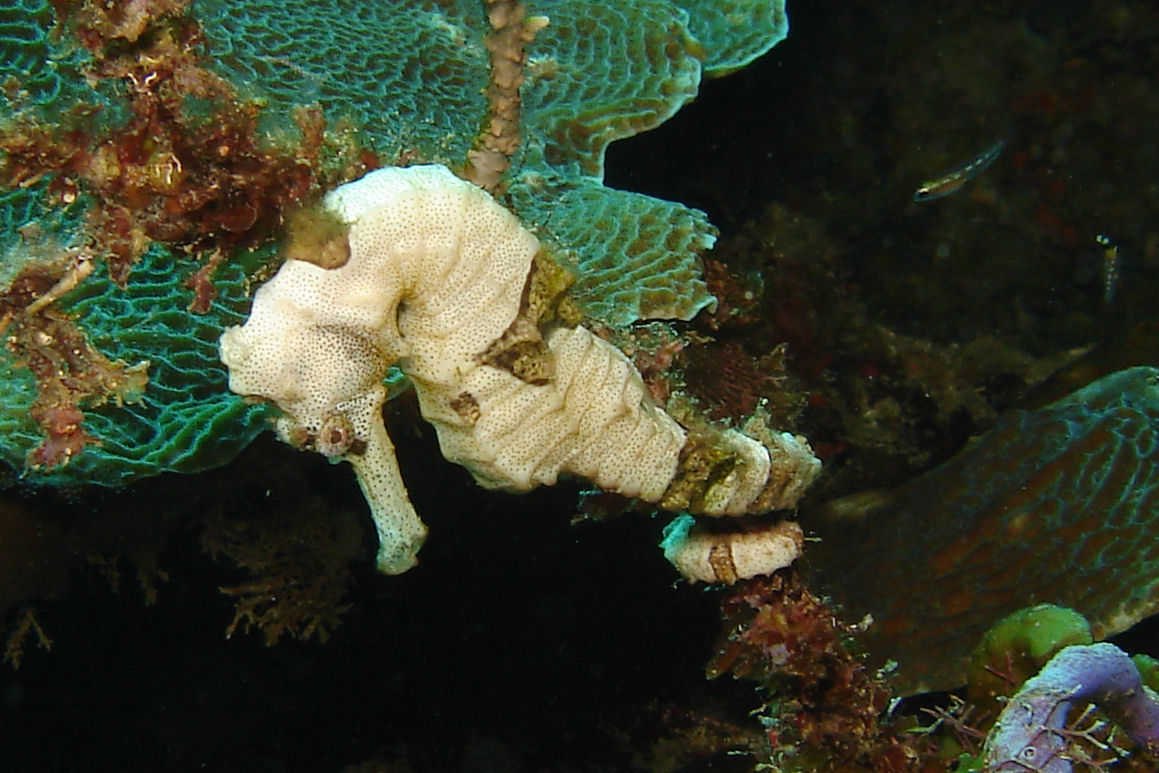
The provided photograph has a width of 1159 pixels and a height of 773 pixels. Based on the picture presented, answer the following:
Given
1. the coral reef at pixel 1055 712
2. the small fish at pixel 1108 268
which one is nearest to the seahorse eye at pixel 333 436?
the coral reef at pixel 1055 712

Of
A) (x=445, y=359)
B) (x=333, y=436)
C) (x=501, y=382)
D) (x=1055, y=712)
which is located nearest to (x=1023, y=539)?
(x=1055, y=712)

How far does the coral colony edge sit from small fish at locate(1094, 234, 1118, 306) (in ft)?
5.47

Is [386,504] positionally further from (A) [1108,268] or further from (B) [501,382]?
(A) [1108,268]

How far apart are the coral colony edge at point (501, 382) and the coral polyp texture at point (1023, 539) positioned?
0.02 metres

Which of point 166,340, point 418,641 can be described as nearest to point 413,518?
point 166,340

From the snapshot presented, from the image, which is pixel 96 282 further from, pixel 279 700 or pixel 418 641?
pixel 279 700

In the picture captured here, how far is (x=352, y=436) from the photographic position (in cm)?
199

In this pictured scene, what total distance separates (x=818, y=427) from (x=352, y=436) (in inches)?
172

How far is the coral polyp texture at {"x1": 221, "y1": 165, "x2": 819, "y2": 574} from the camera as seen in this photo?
1819 mm

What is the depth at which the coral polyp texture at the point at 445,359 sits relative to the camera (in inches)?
71.6

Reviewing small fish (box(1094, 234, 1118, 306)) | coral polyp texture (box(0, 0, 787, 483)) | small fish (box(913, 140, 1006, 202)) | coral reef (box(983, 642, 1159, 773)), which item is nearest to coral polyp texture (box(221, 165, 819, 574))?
coral polyp texture (box(0, 0, 787, 483))

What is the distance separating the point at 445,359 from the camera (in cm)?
205

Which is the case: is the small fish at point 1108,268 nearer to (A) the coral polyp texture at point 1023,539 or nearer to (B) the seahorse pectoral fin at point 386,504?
(A) the coral polyp texture at point 1023,539

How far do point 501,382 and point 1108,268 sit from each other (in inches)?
259
